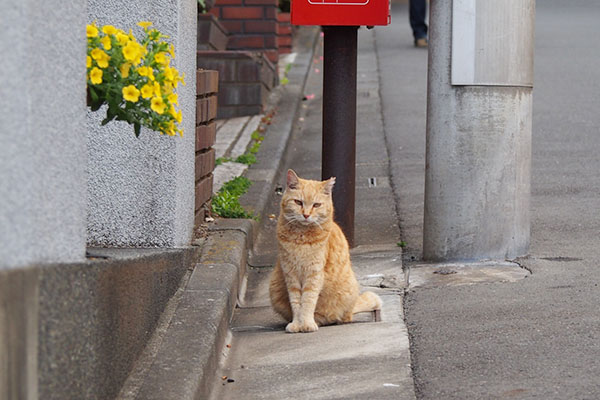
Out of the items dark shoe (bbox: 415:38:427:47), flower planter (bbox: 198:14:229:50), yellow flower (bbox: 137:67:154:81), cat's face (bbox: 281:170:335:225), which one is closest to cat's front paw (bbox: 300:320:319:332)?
cat's face (bbox: 281:170:335:225)

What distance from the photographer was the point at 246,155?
27.6 ft

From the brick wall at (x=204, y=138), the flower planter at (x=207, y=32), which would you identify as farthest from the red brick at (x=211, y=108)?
the flower planter at (x=207, y=32)

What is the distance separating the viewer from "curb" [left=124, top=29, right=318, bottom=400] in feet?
11.7

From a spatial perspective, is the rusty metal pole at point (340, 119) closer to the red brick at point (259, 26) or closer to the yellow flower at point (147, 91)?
the yellow flower at point (147, 91)

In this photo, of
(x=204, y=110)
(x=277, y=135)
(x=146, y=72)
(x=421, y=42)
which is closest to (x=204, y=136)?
(x=204, y=110)

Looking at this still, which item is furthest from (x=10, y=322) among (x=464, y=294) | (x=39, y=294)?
(x=464, y=294)

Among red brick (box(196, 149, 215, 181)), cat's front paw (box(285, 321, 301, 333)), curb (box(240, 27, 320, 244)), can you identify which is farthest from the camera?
curb (box(240, 27, 320, 244))

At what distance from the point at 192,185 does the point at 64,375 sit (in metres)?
2.90

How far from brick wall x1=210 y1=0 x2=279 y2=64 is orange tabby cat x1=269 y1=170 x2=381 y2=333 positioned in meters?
7.00

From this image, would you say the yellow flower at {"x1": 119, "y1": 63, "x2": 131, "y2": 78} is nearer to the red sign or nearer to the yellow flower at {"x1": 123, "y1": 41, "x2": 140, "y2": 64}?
the yellow flower at {"x1": 123, "y1": 41, "x2": 140, "y2": 64}

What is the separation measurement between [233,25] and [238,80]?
6.23 feet

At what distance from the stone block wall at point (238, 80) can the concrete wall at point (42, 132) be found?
708 cm

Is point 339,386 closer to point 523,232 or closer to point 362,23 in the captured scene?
point 523,232

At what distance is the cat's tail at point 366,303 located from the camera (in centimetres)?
502
